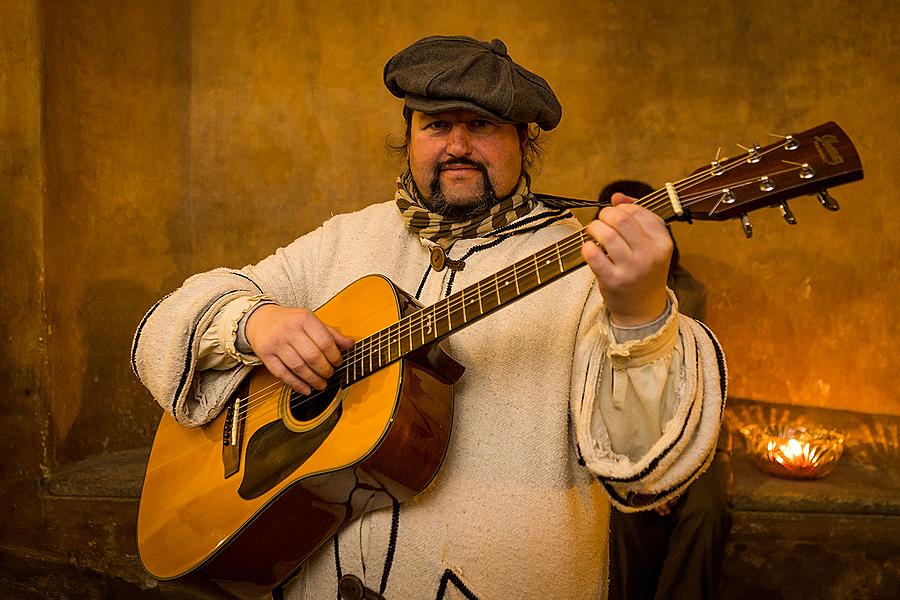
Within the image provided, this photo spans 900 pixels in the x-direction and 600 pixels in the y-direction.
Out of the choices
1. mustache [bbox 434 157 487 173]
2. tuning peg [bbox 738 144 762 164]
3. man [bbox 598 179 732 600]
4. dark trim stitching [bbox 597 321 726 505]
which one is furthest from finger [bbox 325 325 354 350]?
man [bbox 598 179 732 600]

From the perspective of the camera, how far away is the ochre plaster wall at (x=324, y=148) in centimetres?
304

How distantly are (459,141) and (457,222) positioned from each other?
18 cm

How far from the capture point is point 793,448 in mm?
3121

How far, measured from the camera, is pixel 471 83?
5.33 feet

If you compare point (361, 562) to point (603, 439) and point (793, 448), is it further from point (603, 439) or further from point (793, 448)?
point (793, 448)

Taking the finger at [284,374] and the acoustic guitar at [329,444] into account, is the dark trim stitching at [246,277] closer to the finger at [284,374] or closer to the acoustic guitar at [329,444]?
the acoustic guitar at [329,444]

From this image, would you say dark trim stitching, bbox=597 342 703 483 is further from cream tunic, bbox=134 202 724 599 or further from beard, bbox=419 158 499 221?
beard, bbox=419 158 499 221

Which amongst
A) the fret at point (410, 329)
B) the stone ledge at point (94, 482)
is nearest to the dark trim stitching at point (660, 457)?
the fret at point (410, 329)

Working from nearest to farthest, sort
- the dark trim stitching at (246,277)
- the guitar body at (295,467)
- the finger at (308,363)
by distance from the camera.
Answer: the guitar body at (295,467) → the finger at (308,363) → the dark trim stitching at (246,277)

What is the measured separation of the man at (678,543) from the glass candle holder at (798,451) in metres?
0.31

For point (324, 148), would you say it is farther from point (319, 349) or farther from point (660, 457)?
point (660, 457)

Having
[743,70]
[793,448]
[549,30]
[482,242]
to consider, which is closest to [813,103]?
[743,70]

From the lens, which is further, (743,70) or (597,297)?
(743,70)

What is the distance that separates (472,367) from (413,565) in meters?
0.42
